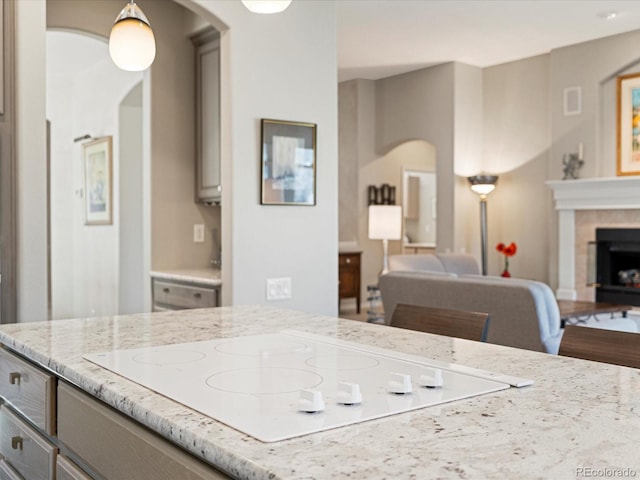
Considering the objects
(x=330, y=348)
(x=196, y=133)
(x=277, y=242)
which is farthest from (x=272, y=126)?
(x=330, y=348)

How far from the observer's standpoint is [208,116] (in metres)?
4.29

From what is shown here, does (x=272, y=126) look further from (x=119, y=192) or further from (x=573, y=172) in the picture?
(x=573, y=172)

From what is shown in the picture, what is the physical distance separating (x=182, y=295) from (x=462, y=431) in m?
3.13

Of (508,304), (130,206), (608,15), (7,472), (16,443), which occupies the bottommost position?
(7,472)

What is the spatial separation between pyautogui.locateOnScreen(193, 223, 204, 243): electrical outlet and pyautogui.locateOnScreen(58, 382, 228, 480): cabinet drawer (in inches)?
119

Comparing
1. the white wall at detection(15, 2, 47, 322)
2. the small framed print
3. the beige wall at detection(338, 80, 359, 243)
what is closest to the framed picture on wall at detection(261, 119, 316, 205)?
the white wall at detection(15, 2, 47, 322)

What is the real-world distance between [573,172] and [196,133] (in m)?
4.31

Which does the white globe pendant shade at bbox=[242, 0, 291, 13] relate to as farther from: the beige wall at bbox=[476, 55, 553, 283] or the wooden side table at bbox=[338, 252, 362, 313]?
the wooden side table at bbox=[338, 252, 362, 313]

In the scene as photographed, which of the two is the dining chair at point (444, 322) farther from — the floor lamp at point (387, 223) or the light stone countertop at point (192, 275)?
the floor lamp at point (387, 223)

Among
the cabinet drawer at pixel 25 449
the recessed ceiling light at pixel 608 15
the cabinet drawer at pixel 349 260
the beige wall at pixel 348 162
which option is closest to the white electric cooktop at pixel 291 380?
the cabinet drawer at pixel 25 449

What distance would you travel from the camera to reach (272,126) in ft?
11.3

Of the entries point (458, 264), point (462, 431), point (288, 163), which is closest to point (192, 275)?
point (288, 163)

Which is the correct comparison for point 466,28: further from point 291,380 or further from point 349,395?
point 349,395

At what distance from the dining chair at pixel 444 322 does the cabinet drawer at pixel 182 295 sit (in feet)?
5.13
